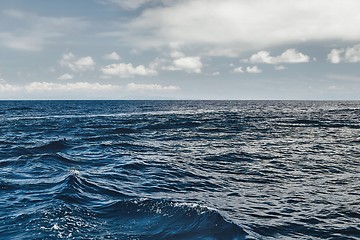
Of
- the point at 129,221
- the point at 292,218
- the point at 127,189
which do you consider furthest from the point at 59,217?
the point at 292,218

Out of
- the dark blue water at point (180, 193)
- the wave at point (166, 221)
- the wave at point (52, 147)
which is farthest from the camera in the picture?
the wave at point (52, 147)

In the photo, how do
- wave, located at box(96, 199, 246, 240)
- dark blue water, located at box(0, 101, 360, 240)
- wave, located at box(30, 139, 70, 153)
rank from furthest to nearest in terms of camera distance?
wave, located at box(30, 139, 70, 153), dark blue water, located at box(0, 101, 360, 240), wave, located at box(96, 199, 246, 240)

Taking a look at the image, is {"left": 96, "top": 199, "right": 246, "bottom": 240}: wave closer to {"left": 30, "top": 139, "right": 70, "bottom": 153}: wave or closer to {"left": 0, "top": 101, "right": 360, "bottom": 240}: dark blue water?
{"left": 0, "top": 101, "right": 360, "bottom": 240}: dark blue water

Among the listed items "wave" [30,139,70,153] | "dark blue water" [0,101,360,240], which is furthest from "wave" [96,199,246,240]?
"wave" [30,139,70,153]

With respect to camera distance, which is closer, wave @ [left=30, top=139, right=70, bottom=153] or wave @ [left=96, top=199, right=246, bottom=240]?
wave @ [left=96, top=199, right=246, bottom=240]

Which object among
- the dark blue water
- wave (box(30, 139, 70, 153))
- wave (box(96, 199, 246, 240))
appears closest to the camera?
wave (box(96, 199, 246, 240))

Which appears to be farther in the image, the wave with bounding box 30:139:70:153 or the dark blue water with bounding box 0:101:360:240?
the wave with bounding box 30:139:70:153

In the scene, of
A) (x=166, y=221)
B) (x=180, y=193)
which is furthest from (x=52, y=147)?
(x=166, y=221)

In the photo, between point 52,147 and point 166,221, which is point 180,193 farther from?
point 52,147

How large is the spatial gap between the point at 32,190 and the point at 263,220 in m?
10.4

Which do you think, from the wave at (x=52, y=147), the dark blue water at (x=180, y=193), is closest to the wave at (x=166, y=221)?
the dark blue water at (x=180, y=193)

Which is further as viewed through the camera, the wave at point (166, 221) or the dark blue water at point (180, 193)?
the dark blue water at point (180, 193)

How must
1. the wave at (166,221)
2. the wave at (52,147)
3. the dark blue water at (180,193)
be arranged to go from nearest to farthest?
1. the wave at (166,221)
2. the dark blue water at (180,193)
3. the wave at (52,147)

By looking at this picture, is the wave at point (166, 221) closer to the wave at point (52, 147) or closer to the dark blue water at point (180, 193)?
the dark blue water at point (180, 193)
